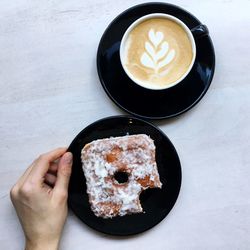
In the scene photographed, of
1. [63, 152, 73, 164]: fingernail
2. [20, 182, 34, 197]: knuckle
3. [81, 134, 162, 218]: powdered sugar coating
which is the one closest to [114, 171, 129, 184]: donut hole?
[81, 134, 162, 218]: powdered sugar coating

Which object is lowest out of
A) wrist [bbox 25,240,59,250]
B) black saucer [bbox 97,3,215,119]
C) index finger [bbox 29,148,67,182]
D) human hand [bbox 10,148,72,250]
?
wrist [bbox 25,240,59,250]

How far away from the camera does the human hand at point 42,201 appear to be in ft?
4.16

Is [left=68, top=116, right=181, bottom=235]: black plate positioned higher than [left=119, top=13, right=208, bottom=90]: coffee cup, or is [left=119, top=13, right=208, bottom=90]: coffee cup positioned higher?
[left=119, top=13, right=208, bottom=90]: coffee cup

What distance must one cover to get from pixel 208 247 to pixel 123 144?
0.41 metres

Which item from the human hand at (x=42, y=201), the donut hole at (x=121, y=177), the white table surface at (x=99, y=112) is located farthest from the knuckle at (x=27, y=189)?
the donut hole at (x=121, y=177)

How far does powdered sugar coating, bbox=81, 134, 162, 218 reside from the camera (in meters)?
1.27

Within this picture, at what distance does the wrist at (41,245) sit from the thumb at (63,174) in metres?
0.15

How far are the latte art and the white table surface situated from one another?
0.17 m

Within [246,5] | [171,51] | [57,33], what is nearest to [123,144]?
[171,51]

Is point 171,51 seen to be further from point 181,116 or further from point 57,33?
point 57,33

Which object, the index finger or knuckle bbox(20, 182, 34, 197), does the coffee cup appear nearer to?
the index finger

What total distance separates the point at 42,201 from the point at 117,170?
0.23 m

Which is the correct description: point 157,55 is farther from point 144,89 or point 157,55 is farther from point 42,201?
point 42,201

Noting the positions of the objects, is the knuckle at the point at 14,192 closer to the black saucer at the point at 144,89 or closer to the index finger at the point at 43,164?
the index finger at the point at 43,164
